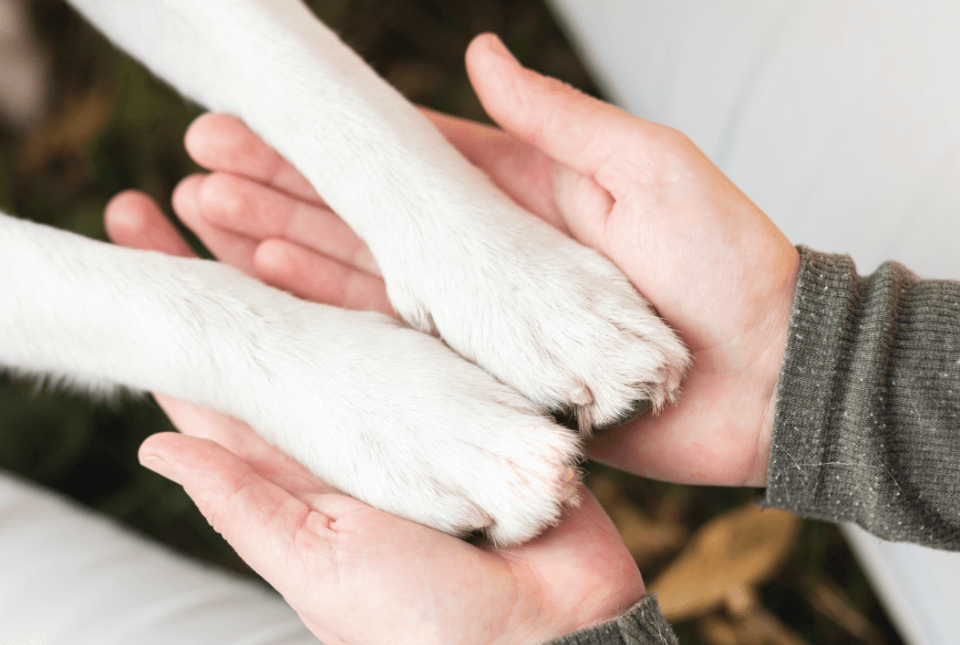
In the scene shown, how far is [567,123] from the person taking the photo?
1108 millimetres

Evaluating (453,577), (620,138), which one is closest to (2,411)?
(453,577)

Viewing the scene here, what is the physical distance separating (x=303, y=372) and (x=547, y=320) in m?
0.35

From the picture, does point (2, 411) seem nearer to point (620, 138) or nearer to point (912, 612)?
point (620, 138)

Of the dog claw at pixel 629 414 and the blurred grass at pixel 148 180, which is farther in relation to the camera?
the blurred grass at pixel 148 180

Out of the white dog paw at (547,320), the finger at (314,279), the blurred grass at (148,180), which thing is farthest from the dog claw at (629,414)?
the blurred grass at (148,180)

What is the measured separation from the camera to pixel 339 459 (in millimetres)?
951

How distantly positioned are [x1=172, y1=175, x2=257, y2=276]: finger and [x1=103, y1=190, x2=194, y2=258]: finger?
6cm

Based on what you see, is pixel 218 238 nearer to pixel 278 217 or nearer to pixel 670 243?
pixel 278 217

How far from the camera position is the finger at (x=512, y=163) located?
4.10ft

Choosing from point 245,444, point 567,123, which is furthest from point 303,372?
point 567,123

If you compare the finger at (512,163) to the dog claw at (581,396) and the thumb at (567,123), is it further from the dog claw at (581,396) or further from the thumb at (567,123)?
the dog claw at (581,396)

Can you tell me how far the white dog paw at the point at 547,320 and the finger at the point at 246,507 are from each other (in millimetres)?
309

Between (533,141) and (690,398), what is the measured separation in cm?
48

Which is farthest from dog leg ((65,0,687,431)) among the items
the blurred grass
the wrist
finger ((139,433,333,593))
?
the blurred grass
